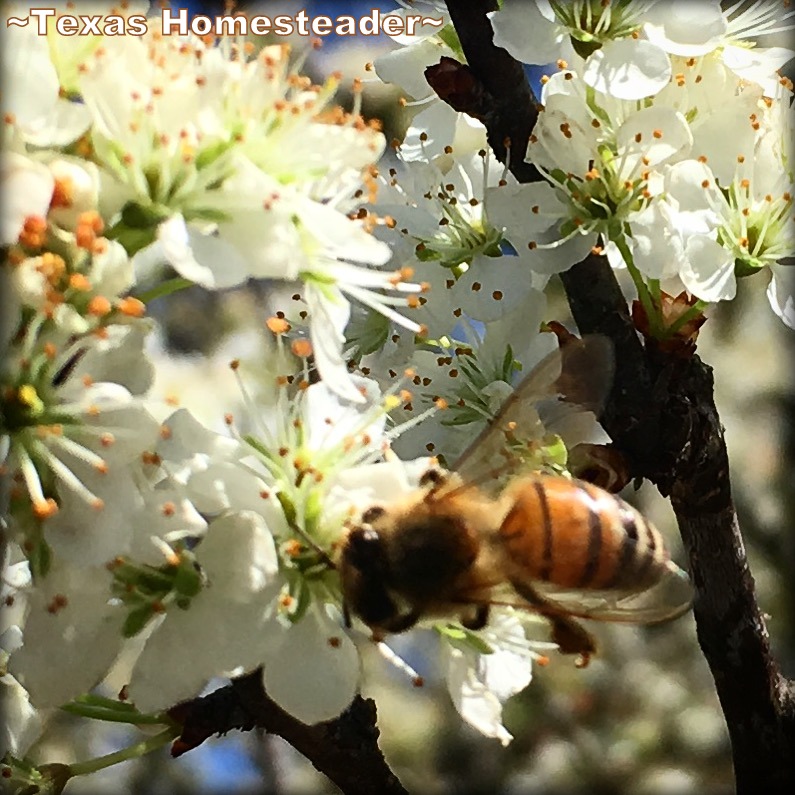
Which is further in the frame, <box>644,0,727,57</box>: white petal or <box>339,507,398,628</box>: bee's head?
<box>644,0,727,57</box>: white petal

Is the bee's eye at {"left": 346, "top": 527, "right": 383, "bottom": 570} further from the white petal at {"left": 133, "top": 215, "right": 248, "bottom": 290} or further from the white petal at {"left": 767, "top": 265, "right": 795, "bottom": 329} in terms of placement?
the white petal at {"left": 767, "top": 265, "right": 795, "bottom": 329}

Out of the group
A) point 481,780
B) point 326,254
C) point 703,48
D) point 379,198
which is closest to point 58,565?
point 326,254

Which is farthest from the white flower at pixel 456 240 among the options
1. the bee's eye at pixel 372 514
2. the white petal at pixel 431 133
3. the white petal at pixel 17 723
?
the white petal at pixel 17 723

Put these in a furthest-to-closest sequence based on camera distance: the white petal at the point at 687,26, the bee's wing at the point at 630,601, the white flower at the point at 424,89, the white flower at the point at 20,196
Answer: the white flower at the point at 424,89 → the white petal at the point at 687,26 → the bee's wing at the point at 630,601 → the white flower at the point at 20,196

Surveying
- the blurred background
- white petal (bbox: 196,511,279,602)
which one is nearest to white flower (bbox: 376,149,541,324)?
white petal (bbox: 196,511,279,602)

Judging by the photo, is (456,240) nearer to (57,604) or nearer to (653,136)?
(653,136)

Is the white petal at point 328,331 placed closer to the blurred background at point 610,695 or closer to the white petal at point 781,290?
the white petal at point 781,290

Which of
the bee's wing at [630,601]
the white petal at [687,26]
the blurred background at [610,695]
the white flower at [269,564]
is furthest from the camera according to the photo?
the blurred background at [610,695]
